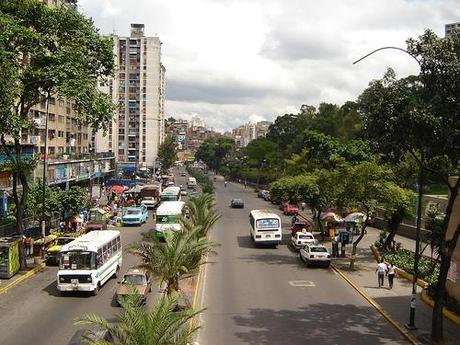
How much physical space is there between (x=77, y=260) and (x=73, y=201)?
1964cm

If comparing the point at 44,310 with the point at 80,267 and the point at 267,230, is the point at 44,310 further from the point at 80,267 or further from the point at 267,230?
the point at 267,230

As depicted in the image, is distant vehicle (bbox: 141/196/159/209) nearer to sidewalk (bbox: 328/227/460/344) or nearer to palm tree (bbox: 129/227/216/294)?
sidewalk (bbox: 328/227/460/344)

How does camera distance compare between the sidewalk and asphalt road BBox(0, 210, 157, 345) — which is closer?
asphalt road BBox(0, 210, 157, 345)

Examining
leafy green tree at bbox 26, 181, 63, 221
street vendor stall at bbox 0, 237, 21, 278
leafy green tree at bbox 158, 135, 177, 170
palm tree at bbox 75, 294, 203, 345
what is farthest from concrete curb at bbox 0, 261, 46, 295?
leafy green tree at bbox 158, 135, 177, 170

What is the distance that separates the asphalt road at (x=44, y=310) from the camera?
1970 cm

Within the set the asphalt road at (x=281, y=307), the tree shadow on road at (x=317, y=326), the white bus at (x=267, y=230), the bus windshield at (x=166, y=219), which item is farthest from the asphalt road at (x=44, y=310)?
the bus windshield at (x=166, y=219)

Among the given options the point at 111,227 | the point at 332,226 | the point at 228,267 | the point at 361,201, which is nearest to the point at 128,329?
the point at 228,267

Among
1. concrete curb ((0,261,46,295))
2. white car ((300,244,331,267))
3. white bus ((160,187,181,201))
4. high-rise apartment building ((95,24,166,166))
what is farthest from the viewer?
high-rise apartment building ((95,24,166,166))

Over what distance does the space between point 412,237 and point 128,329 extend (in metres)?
37.1

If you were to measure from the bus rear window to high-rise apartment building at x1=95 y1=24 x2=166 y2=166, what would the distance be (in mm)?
111384

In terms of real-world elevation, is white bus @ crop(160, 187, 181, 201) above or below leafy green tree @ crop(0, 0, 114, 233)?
below

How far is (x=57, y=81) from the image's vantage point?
2870 cm

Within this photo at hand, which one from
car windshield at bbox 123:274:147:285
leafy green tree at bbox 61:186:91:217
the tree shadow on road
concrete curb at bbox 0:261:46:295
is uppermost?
leafy green tree at bbox 61:186:91:217

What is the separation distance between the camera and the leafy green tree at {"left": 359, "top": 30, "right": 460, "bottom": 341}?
1880 centimetres
